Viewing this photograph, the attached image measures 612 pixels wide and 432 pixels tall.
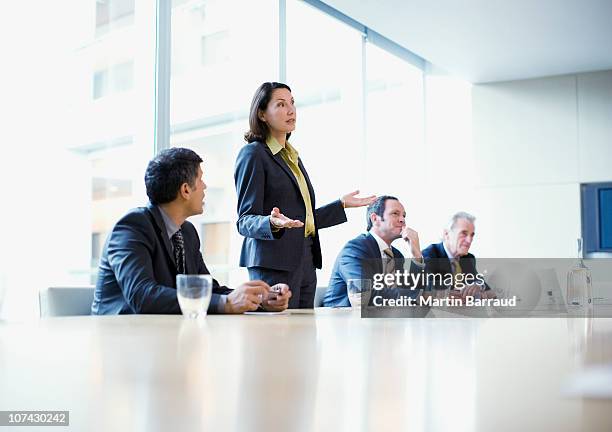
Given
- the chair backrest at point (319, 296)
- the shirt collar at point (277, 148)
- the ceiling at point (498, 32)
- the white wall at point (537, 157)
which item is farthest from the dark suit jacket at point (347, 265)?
the white wall at point (537, 157)

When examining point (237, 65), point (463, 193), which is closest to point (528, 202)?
point (463, 193)

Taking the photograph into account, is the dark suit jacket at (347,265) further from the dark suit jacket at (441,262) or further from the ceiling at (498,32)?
the ceiling at (498,32)

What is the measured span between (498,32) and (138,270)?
4.71 metres

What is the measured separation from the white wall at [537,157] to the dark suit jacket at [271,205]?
5.06 meters

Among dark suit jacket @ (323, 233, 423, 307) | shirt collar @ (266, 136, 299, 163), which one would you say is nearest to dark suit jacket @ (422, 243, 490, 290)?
A: dark suit jacket @ (323, 233, 423, 307)

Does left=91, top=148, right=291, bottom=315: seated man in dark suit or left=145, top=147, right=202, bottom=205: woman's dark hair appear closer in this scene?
left=91, top=148, right=291, bottom=315: seated man in dark suit

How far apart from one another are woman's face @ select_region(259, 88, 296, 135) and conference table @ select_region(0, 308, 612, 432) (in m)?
2.24

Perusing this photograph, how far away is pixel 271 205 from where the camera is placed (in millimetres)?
2738

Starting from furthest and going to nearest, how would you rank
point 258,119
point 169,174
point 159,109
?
1. point 159,109
2. point 258,119
3. point 169,174

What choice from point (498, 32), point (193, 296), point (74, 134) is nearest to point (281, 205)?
point (193, 296)

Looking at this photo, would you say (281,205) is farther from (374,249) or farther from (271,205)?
(374,249)

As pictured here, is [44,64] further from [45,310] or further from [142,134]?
[45,310]

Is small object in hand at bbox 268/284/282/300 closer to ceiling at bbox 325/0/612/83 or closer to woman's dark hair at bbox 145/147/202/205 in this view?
woman's dark hair at bbox 145/147/202/205

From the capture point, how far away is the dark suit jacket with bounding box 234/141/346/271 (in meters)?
2.63
